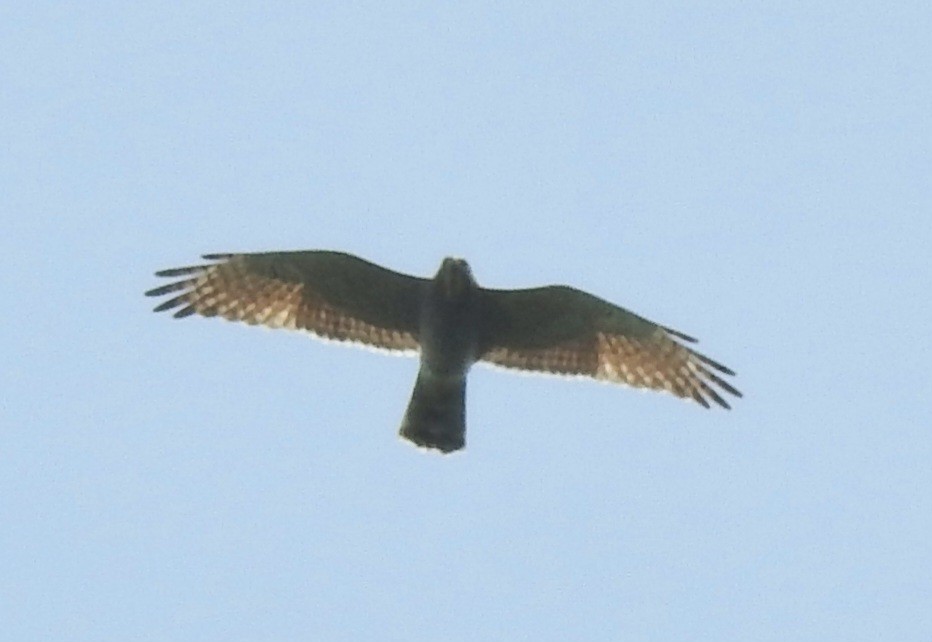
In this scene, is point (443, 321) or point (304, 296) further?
point (304, 296)

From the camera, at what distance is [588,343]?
1273cm

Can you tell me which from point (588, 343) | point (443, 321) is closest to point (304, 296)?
point (443, 321)

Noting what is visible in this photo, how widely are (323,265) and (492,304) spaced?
1.33 meters

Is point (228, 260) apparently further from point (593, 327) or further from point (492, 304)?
point (593, 327)

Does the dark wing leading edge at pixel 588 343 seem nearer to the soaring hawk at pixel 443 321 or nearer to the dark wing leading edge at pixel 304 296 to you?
the soaring hawk at pixel 443 321

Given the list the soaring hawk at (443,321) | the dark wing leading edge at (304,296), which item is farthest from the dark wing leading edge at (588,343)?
the dark wing leading edge at (304,296)

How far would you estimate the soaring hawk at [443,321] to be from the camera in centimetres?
1224

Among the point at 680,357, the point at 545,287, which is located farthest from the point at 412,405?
the point at 680,357

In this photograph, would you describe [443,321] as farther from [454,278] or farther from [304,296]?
[304,296]

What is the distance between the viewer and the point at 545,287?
478 inches

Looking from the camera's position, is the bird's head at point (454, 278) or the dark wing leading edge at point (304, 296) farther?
the dark wing leading edge at point (304, 296)

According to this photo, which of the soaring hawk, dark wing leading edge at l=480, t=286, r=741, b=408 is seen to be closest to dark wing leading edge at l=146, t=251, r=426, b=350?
the soaring hawk

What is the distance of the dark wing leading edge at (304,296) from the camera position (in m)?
12.4

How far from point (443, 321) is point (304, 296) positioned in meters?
1.22
